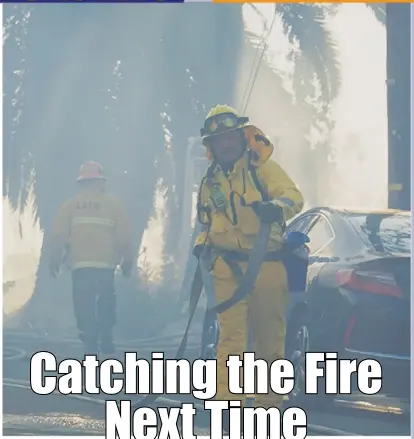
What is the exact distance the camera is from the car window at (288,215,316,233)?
5816 millimetres

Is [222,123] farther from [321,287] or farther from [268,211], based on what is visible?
[321,287]

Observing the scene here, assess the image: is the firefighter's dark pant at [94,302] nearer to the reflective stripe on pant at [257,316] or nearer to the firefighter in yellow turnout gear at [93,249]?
the firefighter in yellow turnout gear at [93,249]

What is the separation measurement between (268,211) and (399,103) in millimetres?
791

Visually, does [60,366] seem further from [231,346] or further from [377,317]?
[377,317]

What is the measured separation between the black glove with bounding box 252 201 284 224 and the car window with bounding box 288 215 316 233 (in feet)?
0.19

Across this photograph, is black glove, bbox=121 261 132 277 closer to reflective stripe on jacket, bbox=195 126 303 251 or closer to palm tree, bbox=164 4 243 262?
palm tree, bbox=164 4 243 262

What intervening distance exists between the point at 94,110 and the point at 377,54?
1359 millimetres

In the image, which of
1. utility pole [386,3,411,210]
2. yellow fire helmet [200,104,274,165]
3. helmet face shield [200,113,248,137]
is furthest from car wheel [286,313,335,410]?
helmet face shield [200,113,248,137]

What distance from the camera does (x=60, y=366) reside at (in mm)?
5805

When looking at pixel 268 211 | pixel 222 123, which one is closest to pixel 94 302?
pixel 268 211

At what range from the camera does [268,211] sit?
19.0 feet

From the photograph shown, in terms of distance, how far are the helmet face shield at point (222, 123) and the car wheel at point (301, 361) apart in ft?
3.11

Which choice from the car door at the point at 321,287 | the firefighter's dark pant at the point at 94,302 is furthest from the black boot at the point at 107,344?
the car door at the point at 321,287

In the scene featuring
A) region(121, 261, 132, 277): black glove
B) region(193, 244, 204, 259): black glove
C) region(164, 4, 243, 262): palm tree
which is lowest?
region(121, 261, 132, 277): black glove
